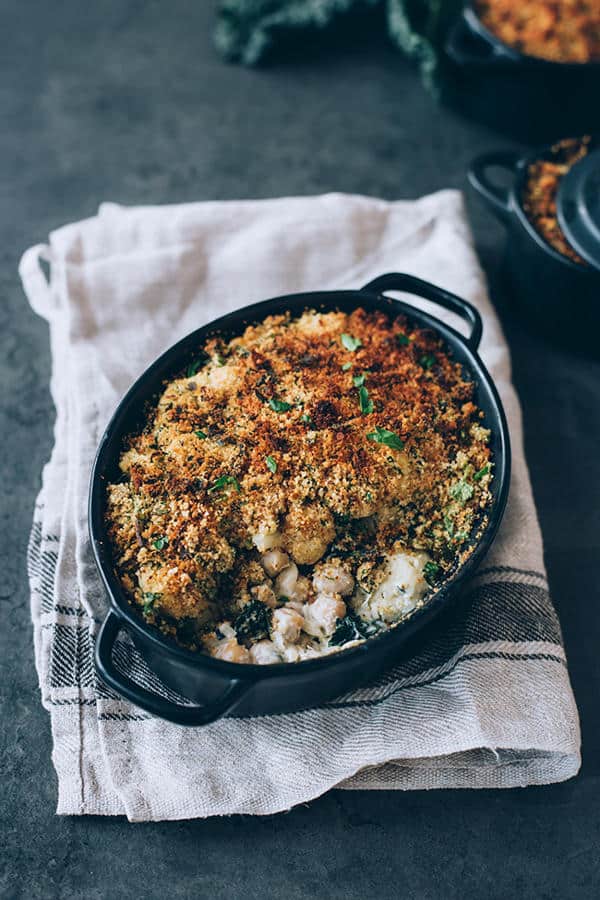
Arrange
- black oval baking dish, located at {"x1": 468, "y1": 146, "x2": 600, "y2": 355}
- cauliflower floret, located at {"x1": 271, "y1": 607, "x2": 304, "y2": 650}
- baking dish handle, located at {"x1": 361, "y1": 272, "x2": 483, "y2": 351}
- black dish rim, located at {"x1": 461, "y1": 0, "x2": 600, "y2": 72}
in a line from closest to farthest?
1. cauliflower floret, located at {"x1": 271, "y1": 607, "x2": 304, "y2": 650}
2. baking dish handle, located at {"x1": 361, "y1": 272, "x2": 483, "y2": 351}
3. black oval baking dish, located at {"x1": 468, "y1": 146, "x2": 600, "y2": 355}
4. black dish rim, located at {"x1": 461, "y1": 0, "x2": 600, "y2": 72}

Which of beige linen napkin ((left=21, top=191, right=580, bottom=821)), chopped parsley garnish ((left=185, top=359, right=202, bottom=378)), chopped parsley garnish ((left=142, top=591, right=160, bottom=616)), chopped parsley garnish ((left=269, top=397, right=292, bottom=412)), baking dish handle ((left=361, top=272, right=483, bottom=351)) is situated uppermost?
baking dish handle ((left=361, top=272, right=483, bottom=351))

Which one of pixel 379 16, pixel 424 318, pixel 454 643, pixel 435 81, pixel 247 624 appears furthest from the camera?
pixel 379 16

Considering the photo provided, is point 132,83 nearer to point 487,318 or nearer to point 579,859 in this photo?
point 487,318

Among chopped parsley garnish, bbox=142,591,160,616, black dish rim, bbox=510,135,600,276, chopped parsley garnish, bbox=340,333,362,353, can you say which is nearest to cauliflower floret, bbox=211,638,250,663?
chopped parsley garnish, bbox=142,591,160,616

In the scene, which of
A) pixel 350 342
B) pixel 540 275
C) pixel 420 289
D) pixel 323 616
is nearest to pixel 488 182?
pixel 540 275

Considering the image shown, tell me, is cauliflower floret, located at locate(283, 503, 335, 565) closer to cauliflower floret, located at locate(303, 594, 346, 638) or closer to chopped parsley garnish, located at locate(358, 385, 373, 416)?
cauliflower floret, located at locate(303, 594, 346, 638)

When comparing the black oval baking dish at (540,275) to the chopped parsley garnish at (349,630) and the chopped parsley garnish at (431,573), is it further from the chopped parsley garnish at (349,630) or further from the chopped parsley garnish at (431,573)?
the chopped parsley garnish at (349,630)

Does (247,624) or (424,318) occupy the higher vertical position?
(424,318)

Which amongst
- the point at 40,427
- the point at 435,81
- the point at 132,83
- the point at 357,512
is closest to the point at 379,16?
the point at 435,81
